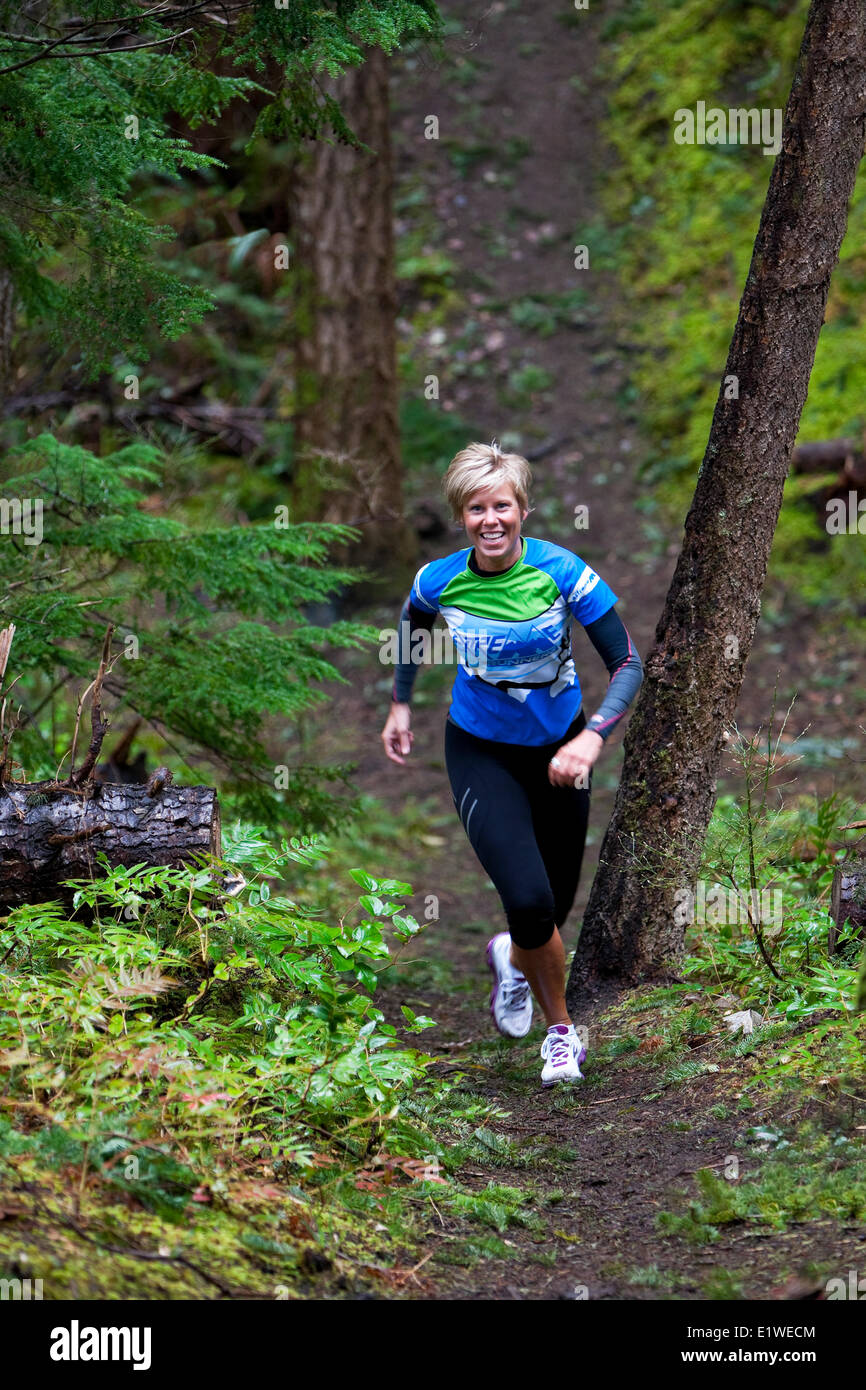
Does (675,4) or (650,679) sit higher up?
(675,4)

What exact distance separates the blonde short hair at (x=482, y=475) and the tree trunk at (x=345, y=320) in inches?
246

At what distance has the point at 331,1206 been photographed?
3102mm

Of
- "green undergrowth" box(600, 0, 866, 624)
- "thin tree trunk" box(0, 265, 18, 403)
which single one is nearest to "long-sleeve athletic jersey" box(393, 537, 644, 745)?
"thin tree trunk" box(0, 265, 18, 403)

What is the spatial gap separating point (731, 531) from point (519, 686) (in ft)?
3.43

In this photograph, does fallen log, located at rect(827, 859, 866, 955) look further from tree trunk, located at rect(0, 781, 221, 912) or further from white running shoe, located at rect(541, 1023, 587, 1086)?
tree trunk, located at rect(0, 781, 221, 912)

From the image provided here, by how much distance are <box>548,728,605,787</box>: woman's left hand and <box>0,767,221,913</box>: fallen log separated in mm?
1232

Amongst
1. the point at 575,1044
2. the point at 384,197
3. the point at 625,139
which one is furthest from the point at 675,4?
the point at 575,1044

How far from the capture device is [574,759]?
12.7 feet

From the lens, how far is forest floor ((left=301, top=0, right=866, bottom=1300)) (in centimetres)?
312

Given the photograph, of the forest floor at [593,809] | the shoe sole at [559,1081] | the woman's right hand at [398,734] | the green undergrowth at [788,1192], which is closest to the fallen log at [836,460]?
the forest floor at [593,809]

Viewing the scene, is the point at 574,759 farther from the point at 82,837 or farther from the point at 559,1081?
the point at 82,837

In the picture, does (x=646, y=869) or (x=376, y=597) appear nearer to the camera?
(x=646, y=869)

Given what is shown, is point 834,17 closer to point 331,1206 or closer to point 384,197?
point 331,1206
